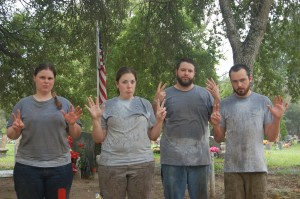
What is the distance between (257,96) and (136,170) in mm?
1409

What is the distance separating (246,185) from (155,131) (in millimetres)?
1039

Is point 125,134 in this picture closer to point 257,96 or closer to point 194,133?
point 194,133

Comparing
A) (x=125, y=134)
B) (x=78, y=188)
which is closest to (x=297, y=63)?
(x=78, y=188)

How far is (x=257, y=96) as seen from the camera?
13.3 ft

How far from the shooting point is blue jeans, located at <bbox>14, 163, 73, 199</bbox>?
3.53 meters

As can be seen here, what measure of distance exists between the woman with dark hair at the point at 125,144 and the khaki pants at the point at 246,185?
823 mm

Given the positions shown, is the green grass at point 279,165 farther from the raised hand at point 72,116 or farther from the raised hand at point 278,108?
the raised hand at point 72,116

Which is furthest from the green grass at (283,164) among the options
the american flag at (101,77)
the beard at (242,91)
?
the beard at (242,91)

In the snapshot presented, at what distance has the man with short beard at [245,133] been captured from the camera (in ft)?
12.8

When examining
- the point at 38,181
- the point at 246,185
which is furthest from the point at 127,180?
the point at 246,185

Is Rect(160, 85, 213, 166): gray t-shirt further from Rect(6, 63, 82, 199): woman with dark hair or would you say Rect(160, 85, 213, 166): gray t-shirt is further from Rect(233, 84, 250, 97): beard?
Rect(6, 63, 82, 199): woman with dark hair

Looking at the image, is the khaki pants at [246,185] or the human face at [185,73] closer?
the khaki pants at [246,185]

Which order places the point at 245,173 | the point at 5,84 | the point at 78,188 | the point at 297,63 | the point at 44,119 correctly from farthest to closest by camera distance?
the point at 297,63 < the point at 5,84 < the point at 78,188 < the point at 245,173 < the point at 44,119

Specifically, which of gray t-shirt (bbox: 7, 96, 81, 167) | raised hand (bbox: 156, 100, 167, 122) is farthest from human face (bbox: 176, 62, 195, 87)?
gray t-shirt (bbox: 7, 96, 81, 167)
